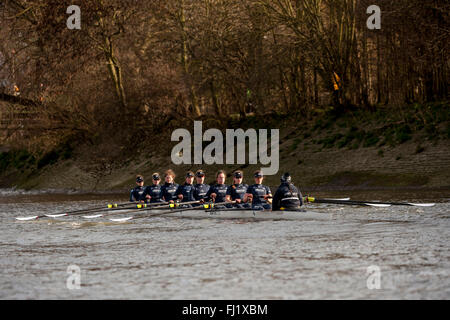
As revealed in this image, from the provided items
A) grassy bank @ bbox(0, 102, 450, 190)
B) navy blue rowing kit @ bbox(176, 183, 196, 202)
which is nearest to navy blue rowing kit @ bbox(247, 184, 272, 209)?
navy blue rowing kit @ bbox(176, 183, 196, 202)

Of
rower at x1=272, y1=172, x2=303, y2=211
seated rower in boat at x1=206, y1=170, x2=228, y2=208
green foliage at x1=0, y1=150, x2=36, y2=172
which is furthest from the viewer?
green foliage at x1=0, y1=150, x2=36, y2=172

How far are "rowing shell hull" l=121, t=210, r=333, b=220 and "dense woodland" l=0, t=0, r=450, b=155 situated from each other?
17.5 metres

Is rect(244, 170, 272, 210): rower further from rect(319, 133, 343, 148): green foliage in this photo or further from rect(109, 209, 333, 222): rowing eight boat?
rect(319, 133, 343, 148): green foliage

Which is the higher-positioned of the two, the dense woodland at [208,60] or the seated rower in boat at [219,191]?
the dense woodland at [208,60]

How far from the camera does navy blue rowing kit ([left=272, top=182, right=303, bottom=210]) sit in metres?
22.1

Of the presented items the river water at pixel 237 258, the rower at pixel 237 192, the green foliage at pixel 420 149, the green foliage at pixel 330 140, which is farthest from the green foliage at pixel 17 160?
the rower at pixel 237 192

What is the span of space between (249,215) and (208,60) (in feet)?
80.2

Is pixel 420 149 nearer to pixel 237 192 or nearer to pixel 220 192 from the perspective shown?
pixel 220 192

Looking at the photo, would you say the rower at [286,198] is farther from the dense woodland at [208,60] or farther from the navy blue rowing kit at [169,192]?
the dense woodland at [208,60]

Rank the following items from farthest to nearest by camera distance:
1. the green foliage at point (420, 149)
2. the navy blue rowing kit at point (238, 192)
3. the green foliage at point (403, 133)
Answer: the green foliage at point (403, 133) → the green foliage at point (420, 149) → the navy blue rowing kit at point (238, 192)

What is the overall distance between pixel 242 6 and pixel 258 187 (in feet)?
80.3

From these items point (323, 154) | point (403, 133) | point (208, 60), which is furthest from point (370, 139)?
point (208, 60)

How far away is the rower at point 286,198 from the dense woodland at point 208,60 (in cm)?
1779

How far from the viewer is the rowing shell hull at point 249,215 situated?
2173 centimetres
